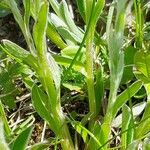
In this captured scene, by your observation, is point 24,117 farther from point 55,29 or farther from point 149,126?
point 149,126

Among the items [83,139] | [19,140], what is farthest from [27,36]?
[83,139]

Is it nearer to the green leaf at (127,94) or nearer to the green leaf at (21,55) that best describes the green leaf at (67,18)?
the green leaf at (21,55)

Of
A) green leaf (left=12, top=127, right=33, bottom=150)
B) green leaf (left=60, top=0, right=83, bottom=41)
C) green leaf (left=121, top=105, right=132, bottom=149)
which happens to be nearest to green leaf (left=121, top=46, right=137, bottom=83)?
green leaf (left=60, top=0, right=83, bottom=41)

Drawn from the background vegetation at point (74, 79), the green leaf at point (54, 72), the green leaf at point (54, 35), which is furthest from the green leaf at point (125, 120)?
the green leaf at point (54, 35)

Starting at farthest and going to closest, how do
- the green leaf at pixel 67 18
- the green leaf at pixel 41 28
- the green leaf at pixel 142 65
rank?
the green leaf at pixel 67 18
the green leaf at pixel 142 65
the green leaf at pixel 41 28

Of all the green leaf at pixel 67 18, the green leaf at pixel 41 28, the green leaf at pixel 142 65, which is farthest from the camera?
the green leaf at pixel 67 18

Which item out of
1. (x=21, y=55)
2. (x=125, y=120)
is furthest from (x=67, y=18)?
(x=125, y=120)

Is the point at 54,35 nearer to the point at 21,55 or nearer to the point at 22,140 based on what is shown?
the point at 21,55

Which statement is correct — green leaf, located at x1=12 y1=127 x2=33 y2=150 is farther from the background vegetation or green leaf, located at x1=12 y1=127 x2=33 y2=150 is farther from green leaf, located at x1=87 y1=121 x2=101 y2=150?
green leaf, located at x1=87 y1=121 x2=101 y2=150
